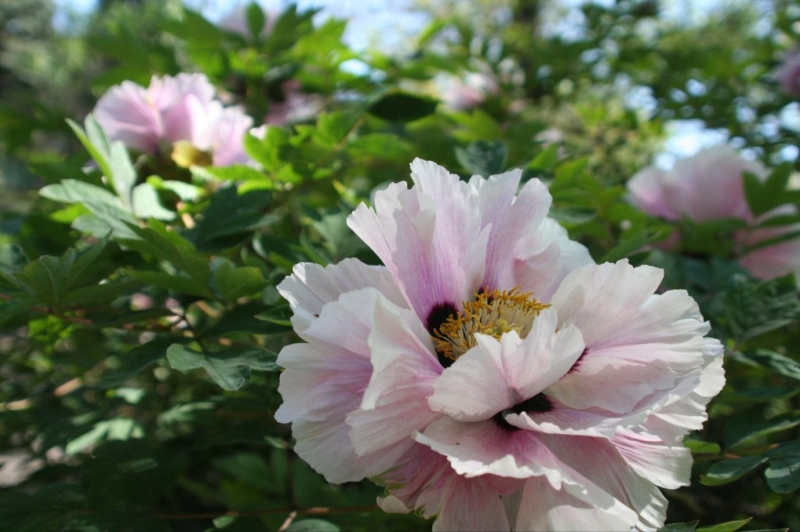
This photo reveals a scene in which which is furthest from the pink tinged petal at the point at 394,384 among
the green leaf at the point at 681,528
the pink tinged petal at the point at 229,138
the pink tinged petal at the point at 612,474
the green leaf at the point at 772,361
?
the pink tinged petal at the point at 229,138

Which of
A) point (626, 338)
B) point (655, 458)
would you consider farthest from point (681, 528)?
point (626, 338)

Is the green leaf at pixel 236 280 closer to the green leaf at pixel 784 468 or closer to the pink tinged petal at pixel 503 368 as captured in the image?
the pink tinged petal at pixel 503 368

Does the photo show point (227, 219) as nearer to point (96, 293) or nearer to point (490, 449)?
point (96, 293)

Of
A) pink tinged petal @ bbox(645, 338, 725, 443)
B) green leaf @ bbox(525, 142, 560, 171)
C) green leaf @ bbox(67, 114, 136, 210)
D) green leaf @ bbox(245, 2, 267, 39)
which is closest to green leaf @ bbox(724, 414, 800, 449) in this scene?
pink tinged petal @ bbox(645, 338, 725, 443)

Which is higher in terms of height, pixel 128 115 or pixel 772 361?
pixel 128 115

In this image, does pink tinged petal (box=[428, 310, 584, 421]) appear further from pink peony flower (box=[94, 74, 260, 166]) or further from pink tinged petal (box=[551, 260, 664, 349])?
pink peony flower (box=[94, 74, 260, 166])

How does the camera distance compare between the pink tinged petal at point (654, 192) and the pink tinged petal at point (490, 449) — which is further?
the pink tinged petal at point (654, 192)
